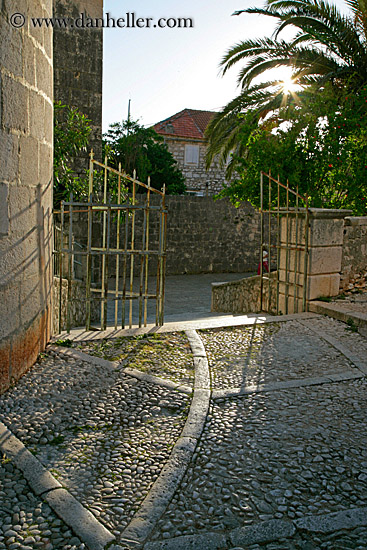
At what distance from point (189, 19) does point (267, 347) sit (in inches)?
145

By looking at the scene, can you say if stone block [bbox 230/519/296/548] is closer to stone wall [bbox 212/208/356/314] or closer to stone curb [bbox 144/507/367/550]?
stone curb [bbox 144/507/367/550]

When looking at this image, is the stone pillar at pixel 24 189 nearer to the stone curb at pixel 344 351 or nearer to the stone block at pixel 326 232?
the stone curb at pixel 344 351

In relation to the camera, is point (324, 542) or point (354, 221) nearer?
point (324, 542)

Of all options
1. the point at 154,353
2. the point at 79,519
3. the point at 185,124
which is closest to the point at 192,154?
the point at 185,124

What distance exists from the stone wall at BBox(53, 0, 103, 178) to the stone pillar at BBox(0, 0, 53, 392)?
611cm

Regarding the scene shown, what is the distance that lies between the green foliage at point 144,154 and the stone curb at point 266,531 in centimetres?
1952

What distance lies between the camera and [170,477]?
2.65 metres

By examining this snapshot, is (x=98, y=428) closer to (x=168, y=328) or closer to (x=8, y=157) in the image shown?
(x=8, y=157)

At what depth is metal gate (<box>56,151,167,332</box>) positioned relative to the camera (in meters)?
5.44

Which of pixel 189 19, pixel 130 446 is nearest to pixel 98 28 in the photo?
pixel 189 19

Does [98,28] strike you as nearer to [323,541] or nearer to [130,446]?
[130,446]

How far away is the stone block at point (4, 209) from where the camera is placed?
3.63 meters

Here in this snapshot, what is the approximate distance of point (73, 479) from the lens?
264cm

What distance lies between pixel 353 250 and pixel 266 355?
327 centimetres
